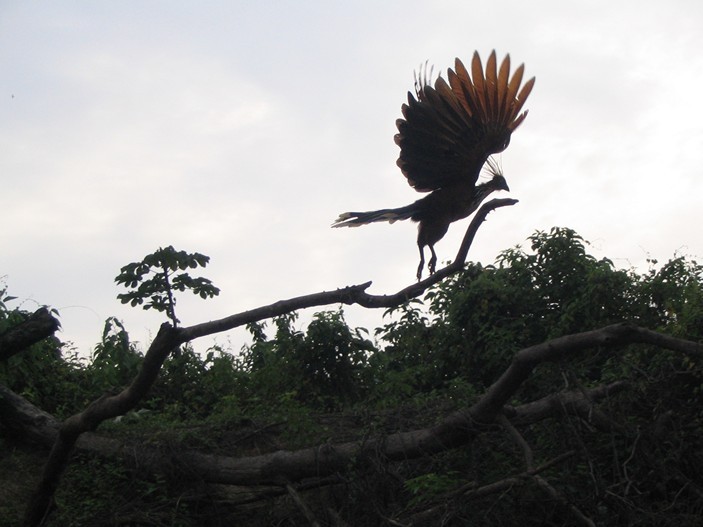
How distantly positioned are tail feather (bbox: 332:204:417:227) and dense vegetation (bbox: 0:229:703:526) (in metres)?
1.20

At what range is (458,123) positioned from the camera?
462 centimetres

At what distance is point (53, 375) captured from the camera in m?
6.44

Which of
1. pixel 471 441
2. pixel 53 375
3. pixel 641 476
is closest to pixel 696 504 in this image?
pixel 641 476

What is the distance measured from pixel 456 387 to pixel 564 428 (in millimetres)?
1261

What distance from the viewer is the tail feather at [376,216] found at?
4852 millimetres

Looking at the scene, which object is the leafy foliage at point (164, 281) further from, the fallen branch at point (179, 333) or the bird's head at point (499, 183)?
the bird's head at point (499, 183)

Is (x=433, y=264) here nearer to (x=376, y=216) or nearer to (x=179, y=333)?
(x=376, y=216)

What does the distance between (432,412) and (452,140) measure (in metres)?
1.69

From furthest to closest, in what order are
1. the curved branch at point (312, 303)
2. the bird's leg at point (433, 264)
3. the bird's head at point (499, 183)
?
the bird's leg at point (433, 264)
the bird's head at point (499, 183)
the curved branch at point (312, 303)

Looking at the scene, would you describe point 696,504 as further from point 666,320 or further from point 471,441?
point 666,320

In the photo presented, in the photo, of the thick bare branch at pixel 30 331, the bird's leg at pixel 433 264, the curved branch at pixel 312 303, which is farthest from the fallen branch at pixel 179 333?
the bird's leg at pixel 433 264

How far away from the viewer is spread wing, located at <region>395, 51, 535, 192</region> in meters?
4.48

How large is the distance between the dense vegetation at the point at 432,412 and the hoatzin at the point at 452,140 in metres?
1.13

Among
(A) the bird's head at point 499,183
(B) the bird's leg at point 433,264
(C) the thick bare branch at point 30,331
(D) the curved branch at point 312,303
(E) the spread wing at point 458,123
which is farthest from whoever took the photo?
(B) the bird's leg at point 433,264
